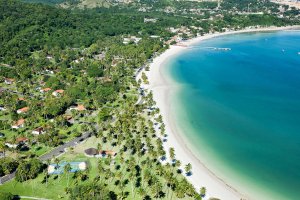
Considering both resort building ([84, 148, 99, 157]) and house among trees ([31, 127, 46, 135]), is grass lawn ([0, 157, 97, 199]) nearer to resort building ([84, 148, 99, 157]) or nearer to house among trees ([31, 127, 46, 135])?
resort building ([84, 148, 99, 157])

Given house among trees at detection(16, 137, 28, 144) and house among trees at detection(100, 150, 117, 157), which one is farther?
house among trees at detection(16, 137, 28, 144)

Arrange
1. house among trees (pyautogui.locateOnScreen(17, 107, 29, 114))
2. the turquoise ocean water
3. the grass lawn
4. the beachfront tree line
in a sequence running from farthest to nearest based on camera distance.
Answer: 1. house among trees (pyautogui.locateOnScreen(17, 107, 29, 114))
2. the turquoise ocean water
3. the beachfront tree line
4. the grass lawn

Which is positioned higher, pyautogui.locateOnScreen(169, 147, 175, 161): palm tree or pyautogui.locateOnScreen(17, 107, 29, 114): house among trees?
pyautogui.locateOnScreen(17, 107, 29, 114): house among trees

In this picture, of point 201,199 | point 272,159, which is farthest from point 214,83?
point 201,199

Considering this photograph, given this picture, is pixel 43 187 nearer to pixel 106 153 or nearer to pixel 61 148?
pixel 61 148

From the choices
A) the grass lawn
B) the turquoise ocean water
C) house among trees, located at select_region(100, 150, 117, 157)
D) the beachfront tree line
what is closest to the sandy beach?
the turquoise ocean water

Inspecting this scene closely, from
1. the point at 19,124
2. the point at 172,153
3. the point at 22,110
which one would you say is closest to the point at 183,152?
the point at 172,153

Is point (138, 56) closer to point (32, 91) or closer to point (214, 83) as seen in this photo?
point (214, 83)
